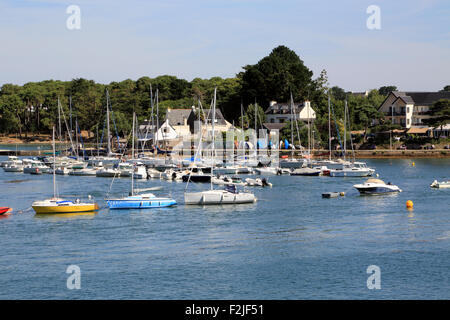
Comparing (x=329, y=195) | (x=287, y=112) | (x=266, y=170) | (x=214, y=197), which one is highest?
(x=287, y=112)

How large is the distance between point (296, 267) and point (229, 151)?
3681 inches

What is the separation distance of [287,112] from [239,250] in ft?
402

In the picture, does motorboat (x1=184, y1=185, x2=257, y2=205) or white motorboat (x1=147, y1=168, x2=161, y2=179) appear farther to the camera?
white motorboat (x1=147, y1=168, x2=161, y2=179)

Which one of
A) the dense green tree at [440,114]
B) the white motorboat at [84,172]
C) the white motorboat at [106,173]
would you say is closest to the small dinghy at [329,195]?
the white motorboat at [106,173]

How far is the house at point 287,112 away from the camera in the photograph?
162 meters

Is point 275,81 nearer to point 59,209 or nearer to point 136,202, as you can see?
point 136,202

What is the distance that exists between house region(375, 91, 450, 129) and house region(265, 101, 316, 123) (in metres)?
21.2

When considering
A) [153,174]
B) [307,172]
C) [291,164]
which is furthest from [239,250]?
[291,164]

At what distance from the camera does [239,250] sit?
45594 millimetres

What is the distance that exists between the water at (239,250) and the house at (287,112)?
9041 centimetres

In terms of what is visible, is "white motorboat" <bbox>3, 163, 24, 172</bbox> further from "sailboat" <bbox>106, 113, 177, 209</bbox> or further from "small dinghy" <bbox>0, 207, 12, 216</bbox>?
"sailboat" <bbox>106, 113, 177, 209</bbox>

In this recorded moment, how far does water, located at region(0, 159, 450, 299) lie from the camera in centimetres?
3644

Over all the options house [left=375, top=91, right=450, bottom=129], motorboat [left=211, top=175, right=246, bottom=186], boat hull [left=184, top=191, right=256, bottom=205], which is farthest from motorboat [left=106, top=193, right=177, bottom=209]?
house [left=375, top=91, right=450, bottom=129]

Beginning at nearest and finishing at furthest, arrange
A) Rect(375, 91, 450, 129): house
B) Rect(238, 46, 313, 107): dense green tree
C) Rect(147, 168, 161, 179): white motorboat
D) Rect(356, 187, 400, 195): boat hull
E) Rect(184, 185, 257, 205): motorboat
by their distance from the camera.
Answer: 1. Rect(184, 185, 257, 205): motorboat
2. Rect(356, 187, 400, 195): boat hull
3. Rect(147, 168, 161, 179): white motorboat
4. Rect(375, 91, 450, 129): house
5. Rect(238, 46, 313, 107): dense green tree
